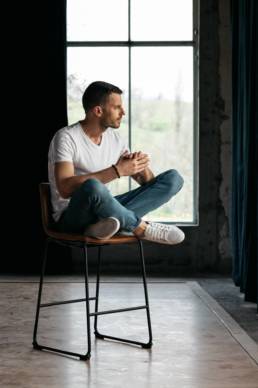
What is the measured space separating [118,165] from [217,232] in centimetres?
345

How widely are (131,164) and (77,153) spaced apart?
298mm

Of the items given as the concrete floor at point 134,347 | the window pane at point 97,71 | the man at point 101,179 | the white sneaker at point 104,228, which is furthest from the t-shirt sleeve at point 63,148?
the window pane at point 97,71

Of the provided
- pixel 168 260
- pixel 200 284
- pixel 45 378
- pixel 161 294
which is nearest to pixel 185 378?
pixel 45 378

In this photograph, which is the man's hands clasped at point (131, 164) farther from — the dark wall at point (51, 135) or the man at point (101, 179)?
the dark wall at point (51, 135)

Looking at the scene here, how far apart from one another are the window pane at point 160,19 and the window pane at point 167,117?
145 millimetres

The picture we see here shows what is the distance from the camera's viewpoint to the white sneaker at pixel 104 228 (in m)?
3.78

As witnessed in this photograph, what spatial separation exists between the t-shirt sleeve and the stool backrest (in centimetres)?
21

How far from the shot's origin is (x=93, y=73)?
7398mm

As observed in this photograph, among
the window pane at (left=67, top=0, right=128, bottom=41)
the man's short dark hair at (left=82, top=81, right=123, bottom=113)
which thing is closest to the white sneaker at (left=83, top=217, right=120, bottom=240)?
the man's short dark hair at (left=82, top=81, right=123, bottom=113)

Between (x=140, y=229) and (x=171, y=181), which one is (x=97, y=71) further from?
(x=140, y=229)

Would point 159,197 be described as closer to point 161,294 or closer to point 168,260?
point 161,294

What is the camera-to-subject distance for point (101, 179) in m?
3.96

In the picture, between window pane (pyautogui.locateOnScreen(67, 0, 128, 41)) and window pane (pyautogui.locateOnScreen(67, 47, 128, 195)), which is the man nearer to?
window pane (pyautogui.locateOnScreen(67, 47, 128, 195))

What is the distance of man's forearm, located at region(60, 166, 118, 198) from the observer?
3.93 meters
